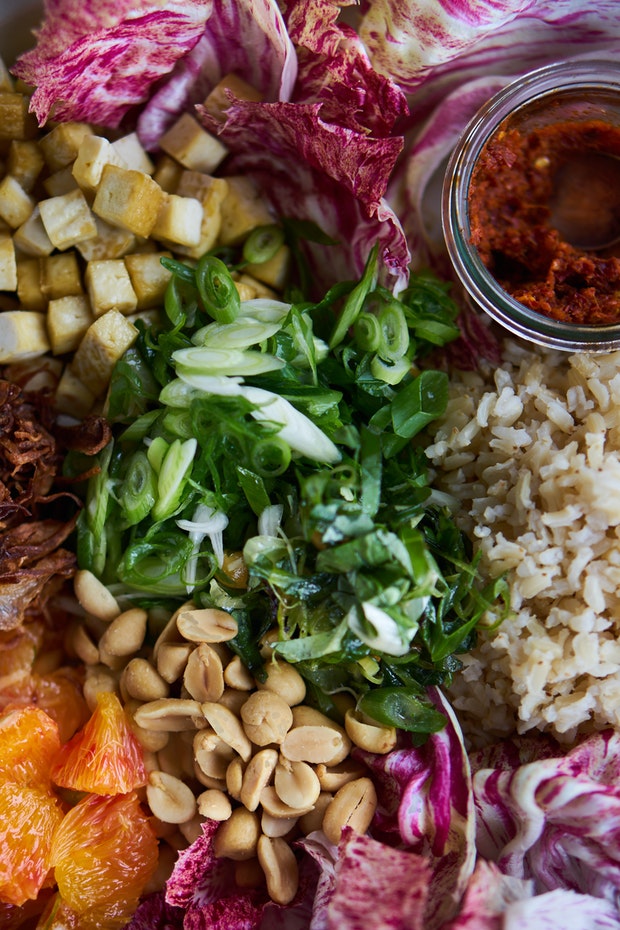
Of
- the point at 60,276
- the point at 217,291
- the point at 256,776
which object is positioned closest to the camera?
the point at 256,776

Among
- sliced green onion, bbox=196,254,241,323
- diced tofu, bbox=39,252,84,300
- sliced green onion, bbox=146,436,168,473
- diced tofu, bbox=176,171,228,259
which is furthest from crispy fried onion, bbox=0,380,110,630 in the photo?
diced tofu, bbox=176,171,228,259

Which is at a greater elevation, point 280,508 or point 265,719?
point 280,508

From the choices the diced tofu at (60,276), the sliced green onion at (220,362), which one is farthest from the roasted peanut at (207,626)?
the diced tofu at (60,276)

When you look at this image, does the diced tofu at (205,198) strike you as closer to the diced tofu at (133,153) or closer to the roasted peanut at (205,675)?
the diced tofu at (133,153)

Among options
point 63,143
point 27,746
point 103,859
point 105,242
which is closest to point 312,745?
point 103,859

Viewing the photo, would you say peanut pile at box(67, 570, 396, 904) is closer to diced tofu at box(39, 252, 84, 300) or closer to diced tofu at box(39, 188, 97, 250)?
diced tofu at box(39, 252, 84, 300)

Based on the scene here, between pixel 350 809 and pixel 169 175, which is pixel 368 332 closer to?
pixel 169 175

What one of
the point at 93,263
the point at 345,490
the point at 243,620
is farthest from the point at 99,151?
the point at 243,620
